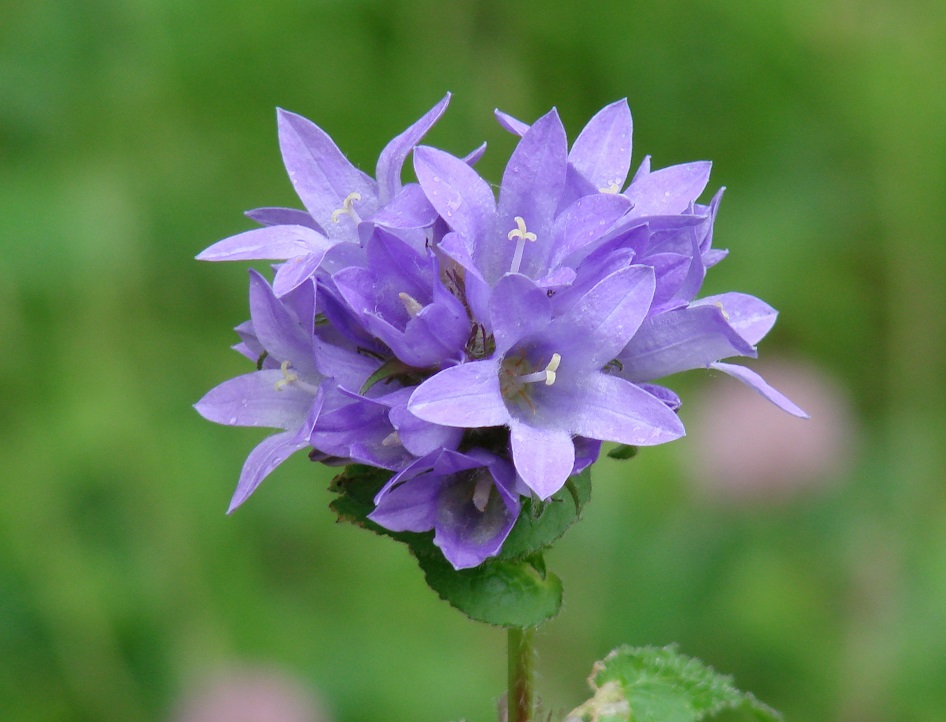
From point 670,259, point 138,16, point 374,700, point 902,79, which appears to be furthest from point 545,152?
point 902,79

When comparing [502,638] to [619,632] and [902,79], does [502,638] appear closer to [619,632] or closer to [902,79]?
[619,632]

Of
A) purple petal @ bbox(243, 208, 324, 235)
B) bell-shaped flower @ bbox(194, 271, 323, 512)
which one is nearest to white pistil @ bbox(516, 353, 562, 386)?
bell-shaped flower @ bbox(194, 271, 323, 512)

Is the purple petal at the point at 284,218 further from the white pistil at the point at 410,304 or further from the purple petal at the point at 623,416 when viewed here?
the purple petal at the point at 623,416

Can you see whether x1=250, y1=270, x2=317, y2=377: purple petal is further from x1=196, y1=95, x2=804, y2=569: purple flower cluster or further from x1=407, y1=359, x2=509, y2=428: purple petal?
x1=407, y1=359, x2=509, y2=428: purple petal

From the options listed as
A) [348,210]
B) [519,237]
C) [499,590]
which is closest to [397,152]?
[348,210]

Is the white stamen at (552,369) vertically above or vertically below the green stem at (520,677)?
above

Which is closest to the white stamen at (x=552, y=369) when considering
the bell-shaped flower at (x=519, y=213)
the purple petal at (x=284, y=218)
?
the bell-shaped flower at (x=519, y=213)

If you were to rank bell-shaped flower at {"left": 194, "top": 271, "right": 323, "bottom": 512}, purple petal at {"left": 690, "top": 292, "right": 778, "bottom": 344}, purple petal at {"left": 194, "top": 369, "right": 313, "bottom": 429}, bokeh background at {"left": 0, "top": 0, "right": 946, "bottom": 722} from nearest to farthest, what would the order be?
1. bell-shaped flower at {"left": 194, "top": 271, "right": 323, "bottom": 512}
2. purple petal at {"left": 194, "top": 369, "right": 313, "bottom": 429}
3. purple petal at {"left": 690, "top": 292, "right": 778, "bottom": 344}
4. bokeh background at {"left": 0, "top": 0, "right": 946, "bottom": 722}
